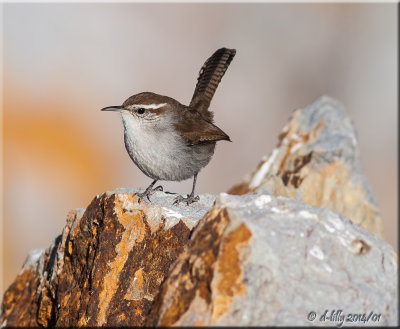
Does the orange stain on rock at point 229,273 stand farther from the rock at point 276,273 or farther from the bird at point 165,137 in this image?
the bird at point 165,137

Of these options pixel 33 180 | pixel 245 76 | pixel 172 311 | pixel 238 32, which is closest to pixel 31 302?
pixel 172 311

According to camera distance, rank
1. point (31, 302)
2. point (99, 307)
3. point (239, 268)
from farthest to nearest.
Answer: point (31, 302) → point (99, 307) → point (239, 268)

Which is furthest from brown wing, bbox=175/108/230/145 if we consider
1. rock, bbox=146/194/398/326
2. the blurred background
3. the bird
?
the blurred background

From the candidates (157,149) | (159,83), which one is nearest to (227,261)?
(157,149)

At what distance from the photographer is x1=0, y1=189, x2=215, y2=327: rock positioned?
4.05 meters

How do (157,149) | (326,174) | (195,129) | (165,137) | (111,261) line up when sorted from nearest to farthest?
(111,261)
(157,149)
(165,137)
(195,129)
(326,174)

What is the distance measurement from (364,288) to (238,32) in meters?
14.2

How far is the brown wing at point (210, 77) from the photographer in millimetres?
6586

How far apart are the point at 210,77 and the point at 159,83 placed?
26.3ft

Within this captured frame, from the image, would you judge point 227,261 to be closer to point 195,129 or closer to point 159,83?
point 195,129

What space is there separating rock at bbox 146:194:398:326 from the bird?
6.35 feet

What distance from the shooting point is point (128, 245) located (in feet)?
14.3

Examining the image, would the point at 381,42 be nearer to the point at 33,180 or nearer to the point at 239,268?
the point at 33,180

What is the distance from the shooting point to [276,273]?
2.88 metres
